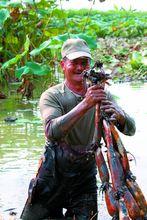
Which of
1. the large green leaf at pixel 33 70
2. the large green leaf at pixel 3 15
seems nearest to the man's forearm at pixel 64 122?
the large green leaf at pixel 33 70

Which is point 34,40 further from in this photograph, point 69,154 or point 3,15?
point 69,154

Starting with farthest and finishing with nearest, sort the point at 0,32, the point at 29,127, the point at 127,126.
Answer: the point at 0,32
the point at 29,127
the point at 127,126

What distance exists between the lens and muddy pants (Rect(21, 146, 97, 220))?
12.7 feet

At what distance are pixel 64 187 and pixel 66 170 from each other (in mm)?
129

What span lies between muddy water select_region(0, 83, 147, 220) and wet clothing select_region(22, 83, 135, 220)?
0.22 m

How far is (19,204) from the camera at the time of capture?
4344 mm

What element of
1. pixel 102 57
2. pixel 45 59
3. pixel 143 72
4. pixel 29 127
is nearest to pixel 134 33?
pixel 102 57

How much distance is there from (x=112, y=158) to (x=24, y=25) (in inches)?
254

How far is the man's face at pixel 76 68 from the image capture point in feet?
12.4

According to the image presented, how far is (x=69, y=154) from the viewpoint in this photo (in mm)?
3850

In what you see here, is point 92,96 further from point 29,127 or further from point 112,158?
point 29,127

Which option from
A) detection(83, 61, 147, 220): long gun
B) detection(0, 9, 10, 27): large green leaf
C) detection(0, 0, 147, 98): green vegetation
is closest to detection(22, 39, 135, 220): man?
detection(83, 61, 147, 220): long gun

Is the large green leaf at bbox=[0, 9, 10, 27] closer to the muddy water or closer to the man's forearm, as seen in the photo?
the muddy water

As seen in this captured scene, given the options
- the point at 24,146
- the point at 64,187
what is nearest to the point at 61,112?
the point at 64,187
